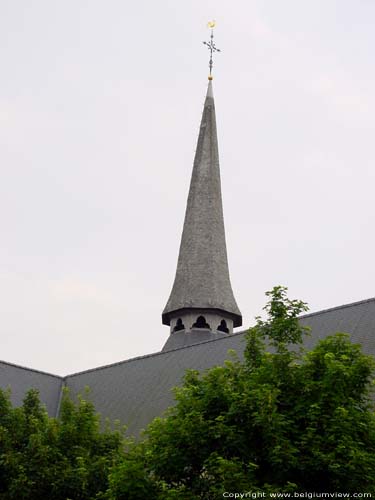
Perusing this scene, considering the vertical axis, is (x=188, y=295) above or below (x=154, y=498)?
above

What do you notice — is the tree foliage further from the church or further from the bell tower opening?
the bell tower opening

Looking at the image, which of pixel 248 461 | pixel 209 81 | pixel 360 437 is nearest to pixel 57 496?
pixel 248 461

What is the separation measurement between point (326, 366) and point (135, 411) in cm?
1929

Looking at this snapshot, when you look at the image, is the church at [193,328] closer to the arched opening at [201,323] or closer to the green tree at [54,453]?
the arched opening at [201,323]

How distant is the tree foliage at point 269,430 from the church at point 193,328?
7.13 metres

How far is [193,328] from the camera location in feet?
168

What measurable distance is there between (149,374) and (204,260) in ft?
52.4

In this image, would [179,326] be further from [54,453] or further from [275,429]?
[275,429]

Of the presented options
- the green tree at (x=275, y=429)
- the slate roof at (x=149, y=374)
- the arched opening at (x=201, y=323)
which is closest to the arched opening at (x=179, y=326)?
the arched opening at (x=201, y=323)

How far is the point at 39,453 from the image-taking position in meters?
23.0

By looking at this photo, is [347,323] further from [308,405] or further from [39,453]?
[308,405]

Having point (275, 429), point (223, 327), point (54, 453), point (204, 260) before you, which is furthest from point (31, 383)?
point (275, 429)

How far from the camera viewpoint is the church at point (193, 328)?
111ft

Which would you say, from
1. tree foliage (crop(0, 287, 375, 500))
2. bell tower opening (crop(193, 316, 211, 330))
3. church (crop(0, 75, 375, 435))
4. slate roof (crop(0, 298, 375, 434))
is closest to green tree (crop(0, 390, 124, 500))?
tree foliage (crop(0, 287, 375, 500))
